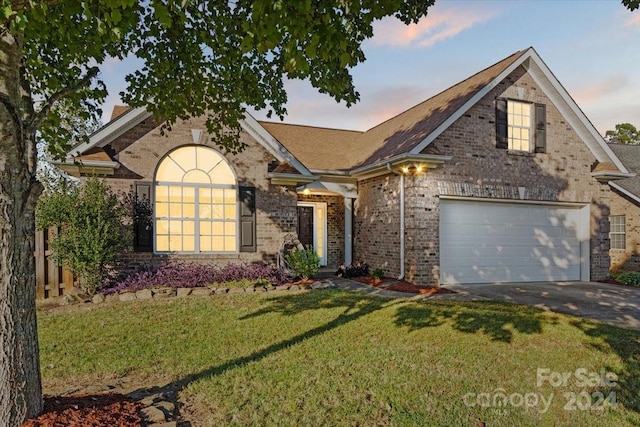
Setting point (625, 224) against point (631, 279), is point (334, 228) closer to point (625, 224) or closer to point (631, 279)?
point (631, 279)

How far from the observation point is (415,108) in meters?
15.4

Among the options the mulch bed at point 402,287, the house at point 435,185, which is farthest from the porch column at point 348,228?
the mulch bed at point 402,287

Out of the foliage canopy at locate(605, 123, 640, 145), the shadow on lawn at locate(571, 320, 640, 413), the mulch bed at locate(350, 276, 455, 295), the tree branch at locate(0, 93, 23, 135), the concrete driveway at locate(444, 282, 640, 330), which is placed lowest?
the concrete driveway at locate(444, 282, 640, 330)

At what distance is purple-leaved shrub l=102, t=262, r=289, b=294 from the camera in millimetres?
9406

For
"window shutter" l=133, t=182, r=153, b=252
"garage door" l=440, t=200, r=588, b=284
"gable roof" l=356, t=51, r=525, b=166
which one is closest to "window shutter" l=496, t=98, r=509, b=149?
"gable roof" l=356, t=51, r=525, b=166

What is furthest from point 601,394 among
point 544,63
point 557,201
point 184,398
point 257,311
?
point 544,63

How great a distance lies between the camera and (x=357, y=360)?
5109 millimetres

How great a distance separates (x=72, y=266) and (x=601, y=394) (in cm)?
973

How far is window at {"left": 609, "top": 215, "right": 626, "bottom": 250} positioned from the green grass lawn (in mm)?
11293

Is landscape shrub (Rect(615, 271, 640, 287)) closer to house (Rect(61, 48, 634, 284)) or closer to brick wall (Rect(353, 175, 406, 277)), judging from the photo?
house (Rect(61, 48, 634, 284))

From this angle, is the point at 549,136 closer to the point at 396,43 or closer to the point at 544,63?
the point at 544,63

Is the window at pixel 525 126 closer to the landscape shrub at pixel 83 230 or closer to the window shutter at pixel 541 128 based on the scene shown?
the window shutter at pixel 541 128

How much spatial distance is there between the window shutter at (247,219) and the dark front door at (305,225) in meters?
3.30

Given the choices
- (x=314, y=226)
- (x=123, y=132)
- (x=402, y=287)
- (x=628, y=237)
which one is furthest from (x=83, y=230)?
(x=628, y=237)
